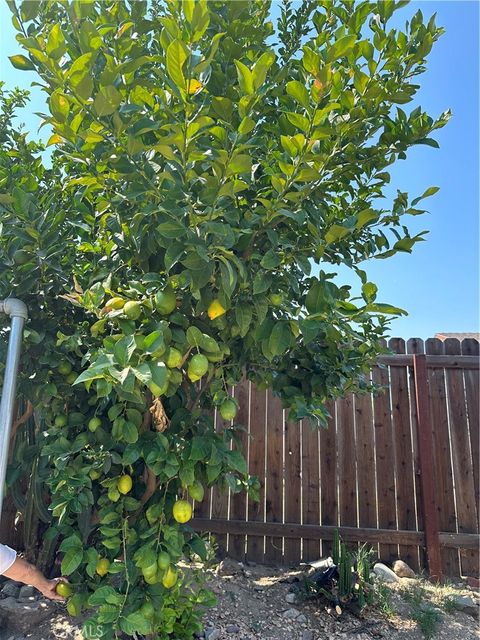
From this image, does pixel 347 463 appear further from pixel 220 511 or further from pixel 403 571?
pixel 220 511

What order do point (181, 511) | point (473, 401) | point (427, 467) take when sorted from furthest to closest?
point (473, 401)
point (427, 467)
point (181, 511)

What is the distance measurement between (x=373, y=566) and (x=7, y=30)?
3.74 metres

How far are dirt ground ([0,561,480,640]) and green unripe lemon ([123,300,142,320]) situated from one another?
5.56ft

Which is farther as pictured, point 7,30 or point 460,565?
point 460,565

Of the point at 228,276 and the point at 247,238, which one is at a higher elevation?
the point at 247,238

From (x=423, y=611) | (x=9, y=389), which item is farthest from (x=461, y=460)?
(x=9, y=389)

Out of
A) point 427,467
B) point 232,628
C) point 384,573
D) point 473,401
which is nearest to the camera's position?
point 232,628

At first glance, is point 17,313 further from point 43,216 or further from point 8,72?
point 8,72

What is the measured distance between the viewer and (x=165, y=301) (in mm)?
1136

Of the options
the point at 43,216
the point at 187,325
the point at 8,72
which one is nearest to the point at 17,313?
the point at 43,216

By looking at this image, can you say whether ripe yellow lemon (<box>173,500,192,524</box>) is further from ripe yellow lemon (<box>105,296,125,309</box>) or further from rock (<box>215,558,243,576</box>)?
rock (<box>215,558,243,576</box>)

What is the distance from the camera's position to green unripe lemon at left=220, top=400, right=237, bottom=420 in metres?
1.32

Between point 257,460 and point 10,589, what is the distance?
6.20ft

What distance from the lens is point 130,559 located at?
52.5 inches
